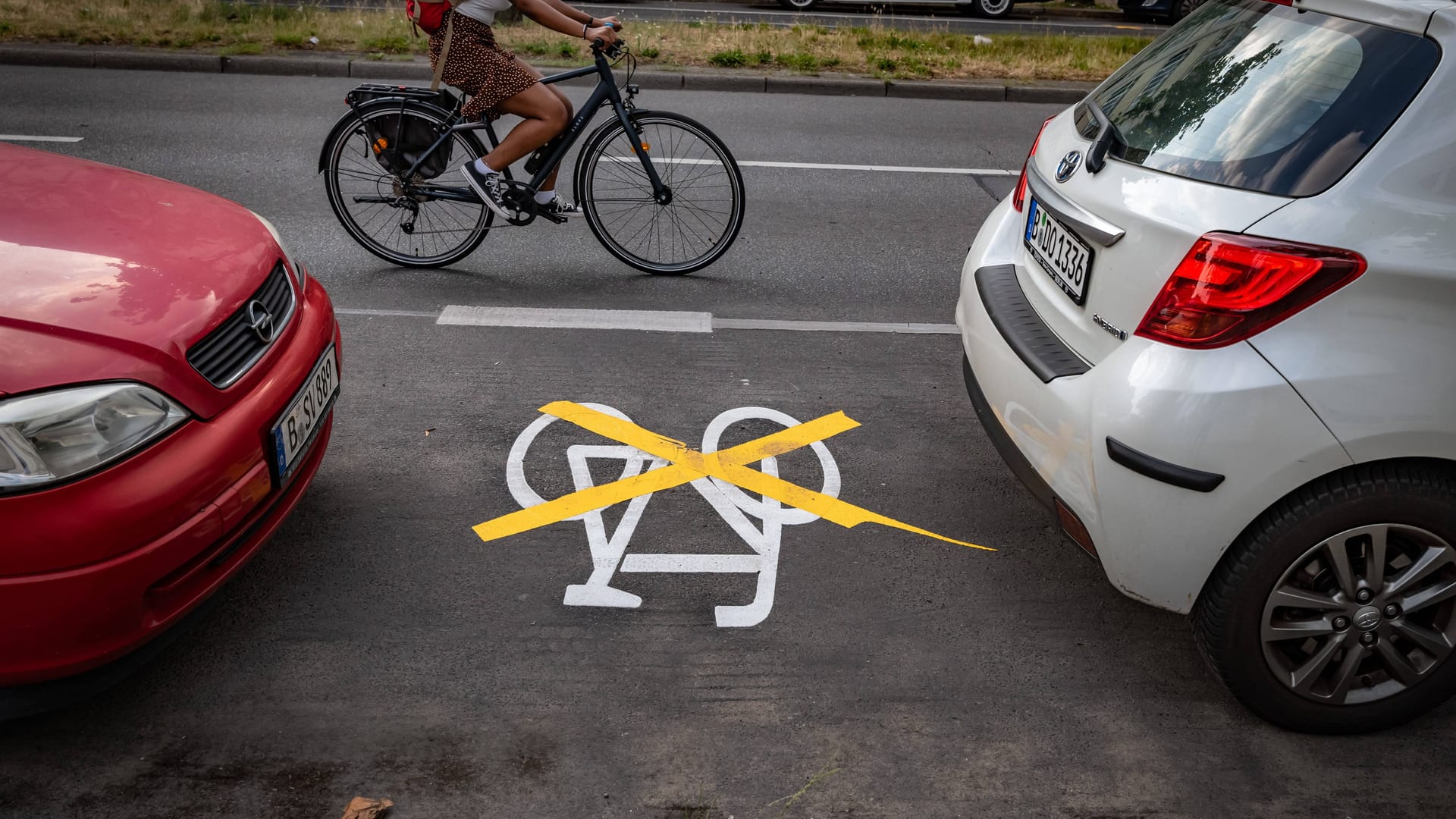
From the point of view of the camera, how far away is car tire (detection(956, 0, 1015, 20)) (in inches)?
756

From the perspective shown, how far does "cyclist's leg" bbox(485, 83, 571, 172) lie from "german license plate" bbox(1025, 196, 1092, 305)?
277cm

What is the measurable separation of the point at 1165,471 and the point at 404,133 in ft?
14.4

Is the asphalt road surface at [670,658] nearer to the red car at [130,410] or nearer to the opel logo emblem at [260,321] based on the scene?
the red car at [130,410]

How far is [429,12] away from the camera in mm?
5234

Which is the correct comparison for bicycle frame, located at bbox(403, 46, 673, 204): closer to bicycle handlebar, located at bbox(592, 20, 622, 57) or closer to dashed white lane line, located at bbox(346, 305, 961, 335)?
bicycle handlebar, located at bbox(592, 20, 622, 57)

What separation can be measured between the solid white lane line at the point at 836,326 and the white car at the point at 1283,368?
2.36 meters

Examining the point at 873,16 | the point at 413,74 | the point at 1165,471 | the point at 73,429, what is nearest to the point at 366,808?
the point at 73,429

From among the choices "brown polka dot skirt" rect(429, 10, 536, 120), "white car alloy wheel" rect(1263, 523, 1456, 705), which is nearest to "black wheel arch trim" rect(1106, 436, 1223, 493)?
"white car alloy wheel" rect(1263, 523, 1456, 705)

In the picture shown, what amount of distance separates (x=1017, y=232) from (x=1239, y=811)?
183cm

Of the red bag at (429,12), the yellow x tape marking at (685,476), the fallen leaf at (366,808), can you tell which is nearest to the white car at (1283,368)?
the yellow x tape marking at (685,476)

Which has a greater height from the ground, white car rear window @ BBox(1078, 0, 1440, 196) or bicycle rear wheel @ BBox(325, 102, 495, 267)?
white car rear window @ BBox(1078, 0, 1440, 196)

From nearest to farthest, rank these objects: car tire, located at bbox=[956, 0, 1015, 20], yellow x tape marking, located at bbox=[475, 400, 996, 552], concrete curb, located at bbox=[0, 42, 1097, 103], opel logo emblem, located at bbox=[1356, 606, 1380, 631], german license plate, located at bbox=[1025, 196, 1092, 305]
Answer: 1. opel logo emblem, located at bbox=[1356, 606, 1380, 631]
2. german license plate, located at bbox=[1025, 196, 1092, 305]
3. yellow x tape marking, located at bbox=[475, 400, 996, 552]
4. concrete curb, located at bbox=[0, 42, 1097, 103]
5. car tire, located at bbox=[956, 0, 1015, 20]

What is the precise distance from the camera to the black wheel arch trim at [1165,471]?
2584 mm

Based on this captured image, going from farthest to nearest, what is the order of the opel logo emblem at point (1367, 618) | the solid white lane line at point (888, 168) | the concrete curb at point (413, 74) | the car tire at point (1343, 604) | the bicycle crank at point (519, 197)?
the concrete curb at point (413, 74), the solid white lane line at point (888, 168), the bicycle crank at point (519, 197), the opel logo emblem at point (1367, 618), the car tire at point (1343, 604)
